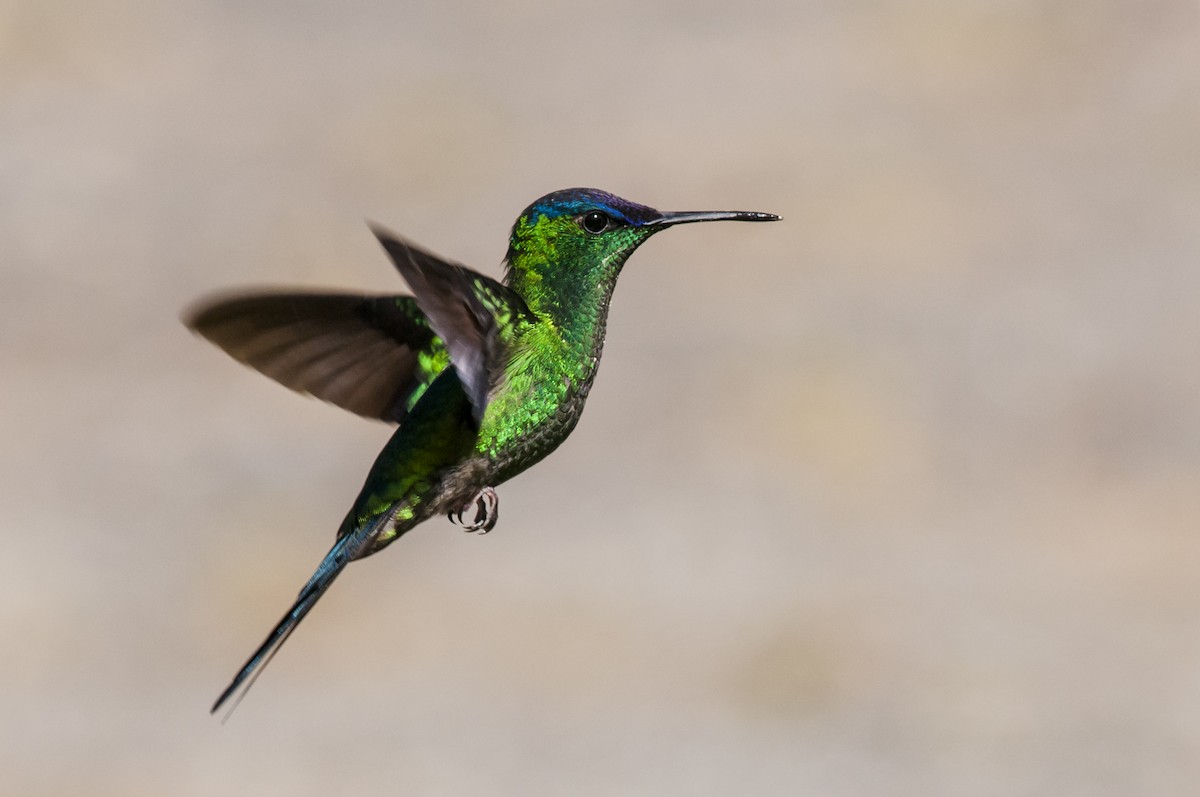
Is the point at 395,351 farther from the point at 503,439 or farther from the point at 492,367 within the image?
the point at 492,367

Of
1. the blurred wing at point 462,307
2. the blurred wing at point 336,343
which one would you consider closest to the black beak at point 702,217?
the blurred wing at point 462,307

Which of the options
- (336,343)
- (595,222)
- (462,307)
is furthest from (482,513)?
(462,307)

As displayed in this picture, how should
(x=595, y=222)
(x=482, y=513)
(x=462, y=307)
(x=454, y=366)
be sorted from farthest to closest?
(x=482, y=513) → (x=595, y=222) → (x=454, y=366) → (x=462, y=307)

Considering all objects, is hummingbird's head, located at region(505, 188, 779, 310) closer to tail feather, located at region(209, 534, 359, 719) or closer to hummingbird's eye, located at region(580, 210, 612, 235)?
hummingbird's eye, located at region(580, 210, 612, 235)

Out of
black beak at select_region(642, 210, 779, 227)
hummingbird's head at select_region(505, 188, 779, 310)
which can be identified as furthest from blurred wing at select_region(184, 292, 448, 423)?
black beak at select_region(642, 210, 779, 227)

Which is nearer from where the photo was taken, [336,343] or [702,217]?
[702,217]

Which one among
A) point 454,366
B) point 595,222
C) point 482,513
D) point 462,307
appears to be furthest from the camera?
point 482,513

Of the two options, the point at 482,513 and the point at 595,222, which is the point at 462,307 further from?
the point at 482,513
